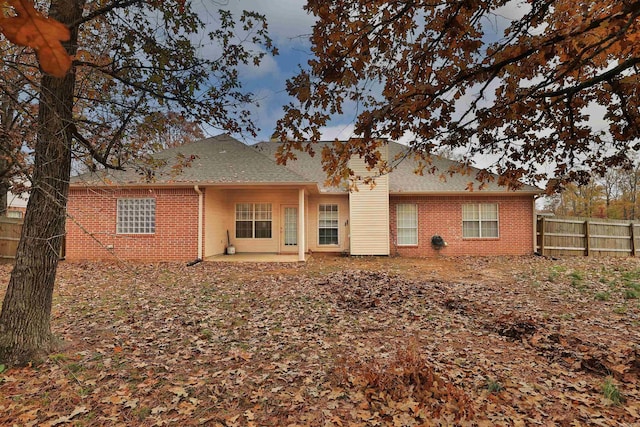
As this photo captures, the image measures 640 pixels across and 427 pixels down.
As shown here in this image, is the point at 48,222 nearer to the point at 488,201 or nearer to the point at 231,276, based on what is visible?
the point at 231,276

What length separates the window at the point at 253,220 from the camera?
14.9m

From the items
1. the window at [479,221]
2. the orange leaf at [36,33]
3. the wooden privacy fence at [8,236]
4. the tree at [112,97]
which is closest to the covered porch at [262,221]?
the window at [479,221]

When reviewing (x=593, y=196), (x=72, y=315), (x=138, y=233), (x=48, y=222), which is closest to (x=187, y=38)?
(x=48, y=222)

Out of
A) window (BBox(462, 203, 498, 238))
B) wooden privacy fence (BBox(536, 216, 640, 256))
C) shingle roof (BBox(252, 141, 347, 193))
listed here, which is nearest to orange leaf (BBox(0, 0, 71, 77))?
shingle roof (BBox(252, 141, 347, 193))

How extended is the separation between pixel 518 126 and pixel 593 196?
30.1 metres

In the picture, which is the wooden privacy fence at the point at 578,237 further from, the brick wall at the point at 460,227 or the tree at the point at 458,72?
the tree at the point at 458,72

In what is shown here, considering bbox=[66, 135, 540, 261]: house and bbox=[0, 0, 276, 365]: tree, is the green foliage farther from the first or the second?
bbox=[66, 135, 540, 261]: house

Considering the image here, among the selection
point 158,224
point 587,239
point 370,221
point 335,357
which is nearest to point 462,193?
point 370,221

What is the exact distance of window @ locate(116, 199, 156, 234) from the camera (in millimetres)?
12352

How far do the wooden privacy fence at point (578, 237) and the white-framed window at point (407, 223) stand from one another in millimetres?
5263

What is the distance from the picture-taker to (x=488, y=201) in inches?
571

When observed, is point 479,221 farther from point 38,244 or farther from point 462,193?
point 38,244

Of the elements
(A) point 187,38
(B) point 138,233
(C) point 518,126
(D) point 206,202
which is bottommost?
(B) point 138,233

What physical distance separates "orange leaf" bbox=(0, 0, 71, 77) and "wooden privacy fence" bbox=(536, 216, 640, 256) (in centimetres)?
1687
